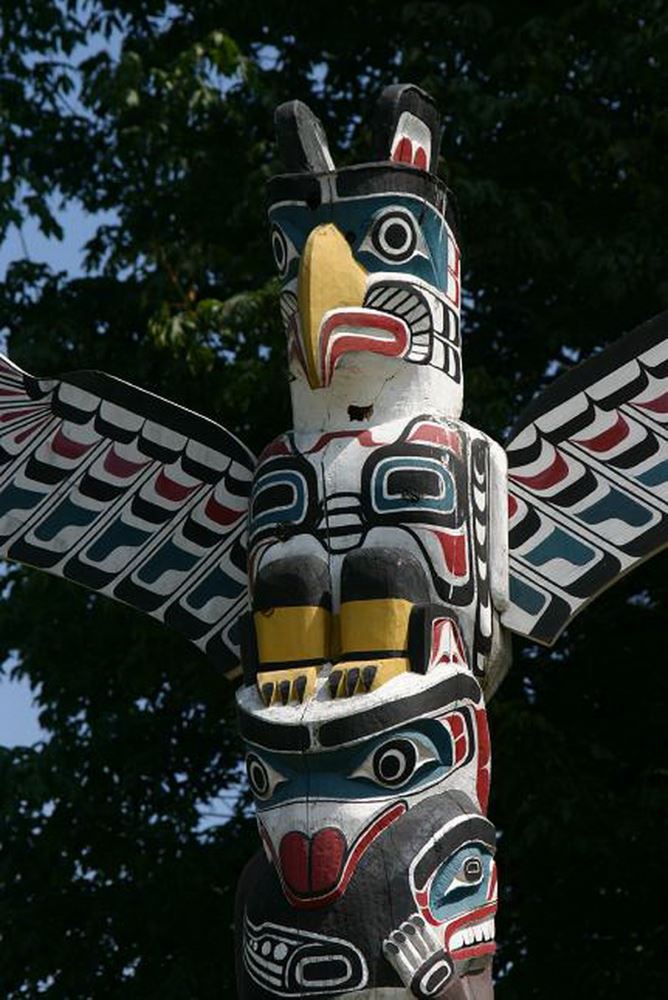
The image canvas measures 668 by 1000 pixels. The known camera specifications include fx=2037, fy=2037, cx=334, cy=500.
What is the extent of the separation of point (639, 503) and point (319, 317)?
1316 millimetres

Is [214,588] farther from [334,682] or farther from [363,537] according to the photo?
[334,682]

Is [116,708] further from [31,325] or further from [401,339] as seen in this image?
[401,339]

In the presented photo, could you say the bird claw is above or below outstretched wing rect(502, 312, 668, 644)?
below

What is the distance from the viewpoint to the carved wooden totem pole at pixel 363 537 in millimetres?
5941

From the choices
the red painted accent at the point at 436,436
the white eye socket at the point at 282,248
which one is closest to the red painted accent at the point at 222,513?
the white eye socket at the point at 282,248

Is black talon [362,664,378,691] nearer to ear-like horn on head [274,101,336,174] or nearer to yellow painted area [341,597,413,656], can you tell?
yellow painted area [341,597,413,656]

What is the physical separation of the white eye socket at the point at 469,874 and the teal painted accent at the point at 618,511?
1.40 meters

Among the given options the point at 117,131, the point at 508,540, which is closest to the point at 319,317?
the point at 508,540

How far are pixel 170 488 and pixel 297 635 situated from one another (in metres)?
1.30

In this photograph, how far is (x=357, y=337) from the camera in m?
6.54

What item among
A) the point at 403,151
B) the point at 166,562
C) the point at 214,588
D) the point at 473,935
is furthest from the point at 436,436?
Result: the point at 473,935

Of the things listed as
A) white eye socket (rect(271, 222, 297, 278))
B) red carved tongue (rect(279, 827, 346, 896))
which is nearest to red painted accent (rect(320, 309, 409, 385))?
white eye socket (rect(271, 222, 297, 278))

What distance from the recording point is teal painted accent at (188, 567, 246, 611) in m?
7.24

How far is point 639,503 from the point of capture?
22.7 feet
